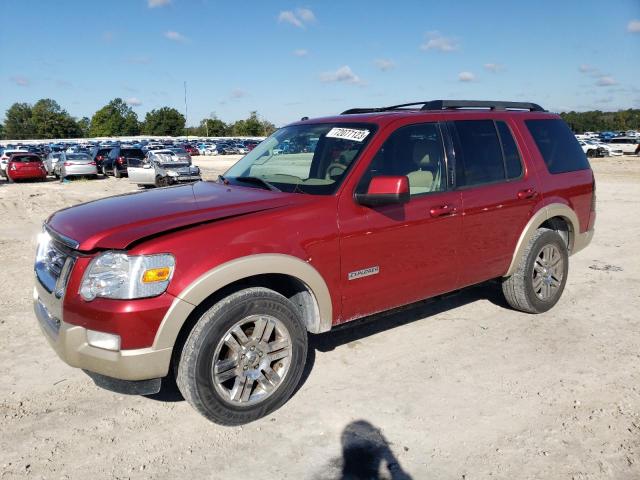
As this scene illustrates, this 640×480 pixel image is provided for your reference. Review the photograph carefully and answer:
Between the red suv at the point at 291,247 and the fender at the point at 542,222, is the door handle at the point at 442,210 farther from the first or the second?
the fender at the point at 542,222

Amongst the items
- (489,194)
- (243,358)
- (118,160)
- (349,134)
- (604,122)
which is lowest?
(243,358)

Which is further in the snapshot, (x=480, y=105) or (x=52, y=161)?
(x=52, y=161)

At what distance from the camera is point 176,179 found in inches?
762

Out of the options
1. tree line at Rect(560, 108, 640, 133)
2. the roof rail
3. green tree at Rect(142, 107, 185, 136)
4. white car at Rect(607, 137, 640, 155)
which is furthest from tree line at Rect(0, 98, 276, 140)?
the roof rail

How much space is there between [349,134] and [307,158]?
1.44 ft

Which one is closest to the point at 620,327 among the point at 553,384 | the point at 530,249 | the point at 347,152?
the point at 530,249

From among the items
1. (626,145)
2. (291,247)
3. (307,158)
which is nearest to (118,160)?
(307,158)

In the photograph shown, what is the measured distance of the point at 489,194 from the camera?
437 centimetres

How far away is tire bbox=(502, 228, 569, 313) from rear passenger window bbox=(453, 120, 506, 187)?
84 cm

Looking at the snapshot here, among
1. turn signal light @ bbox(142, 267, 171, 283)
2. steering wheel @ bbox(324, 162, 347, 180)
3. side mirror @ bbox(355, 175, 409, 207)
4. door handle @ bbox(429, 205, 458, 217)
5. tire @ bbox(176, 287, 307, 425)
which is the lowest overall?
tire @ bbox(176, 287, 307, 425)

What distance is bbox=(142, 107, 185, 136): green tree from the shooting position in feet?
449

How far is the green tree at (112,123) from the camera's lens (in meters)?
140

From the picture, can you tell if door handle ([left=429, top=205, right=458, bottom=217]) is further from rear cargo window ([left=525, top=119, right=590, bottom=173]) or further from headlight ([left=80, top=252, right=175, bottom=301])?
headlight ([left=80, top=252, right=175, bottom=301])

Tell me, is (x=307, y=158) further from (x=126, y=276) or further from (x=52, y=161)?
(x=52, y=161)
